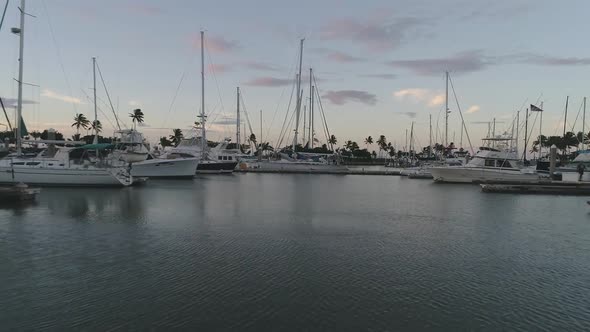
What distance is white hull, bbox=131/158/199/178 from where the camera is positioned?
1849 inches

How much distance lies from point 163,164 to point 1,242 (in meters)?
33.5

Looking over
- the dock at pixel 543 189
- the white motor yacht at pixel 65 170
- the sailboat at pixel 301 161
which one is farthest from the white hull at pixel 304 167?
the white motor yacht at pixel 65 170

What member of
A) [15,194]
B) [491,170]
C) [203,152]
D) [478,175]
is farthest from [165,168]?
[491,170]

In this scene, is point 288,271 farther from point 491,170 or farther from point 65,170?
point 491,170

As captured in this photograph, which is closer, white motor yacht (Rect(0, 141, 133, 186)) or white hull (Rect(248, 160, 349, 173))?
white motor yacht (Rect(0, 141, 133, 186))

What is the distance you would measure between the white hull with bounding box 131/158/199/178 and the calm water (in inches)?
961

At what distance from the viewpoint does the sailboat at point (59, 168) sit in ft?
110

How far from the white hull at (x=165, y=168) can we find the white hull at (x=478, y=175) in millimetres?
29634

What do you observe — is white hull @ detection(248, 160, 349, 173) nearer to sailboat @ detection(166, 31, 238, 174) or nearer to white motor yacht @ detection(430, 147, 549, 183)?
sailboat @ detection(166, 31, 238, 174)

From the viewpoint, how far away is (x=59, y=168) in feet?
111

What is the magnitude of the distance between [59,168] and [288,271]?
29.2 m

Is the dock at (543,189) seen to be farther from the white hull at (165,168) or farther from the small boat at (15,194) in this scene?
the small boat at (15,194)

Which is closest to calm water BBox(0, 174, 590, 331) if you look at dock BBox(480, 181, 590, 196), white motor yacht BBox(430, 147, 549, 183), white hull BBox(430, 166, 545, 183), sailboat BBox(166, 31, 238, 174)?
dock BBox(480, 181, 590, 196)

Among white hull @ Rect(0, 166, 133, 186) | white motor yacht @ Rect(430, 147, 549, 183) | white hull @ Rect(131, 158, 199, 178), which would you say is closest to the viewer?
white hull @ Rect(0, 166, 133, 186)
